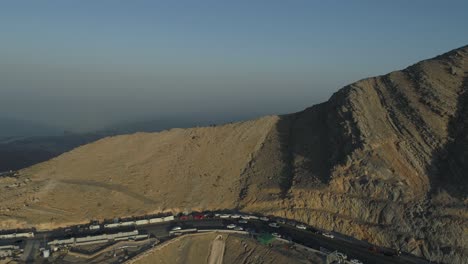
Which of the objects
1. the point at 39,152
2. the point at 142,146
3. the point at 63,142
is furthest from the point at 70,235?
the point at 63,142

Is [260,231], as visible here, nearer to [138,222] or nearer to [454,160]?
[138,222]

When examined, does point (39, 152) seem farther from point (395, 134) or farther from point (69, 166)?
point (395, 134)

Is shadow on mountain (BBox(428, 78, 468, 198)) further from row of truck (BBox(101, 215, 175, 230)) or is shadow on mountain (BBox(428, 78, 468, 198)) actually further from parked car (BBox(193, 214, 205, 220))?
row of truck (BBox(101, 215, 175, 230))

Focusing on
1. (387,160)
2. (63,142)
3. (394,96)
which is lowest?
(63,142)

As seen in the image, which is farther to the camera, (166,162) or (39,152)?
(39,152)

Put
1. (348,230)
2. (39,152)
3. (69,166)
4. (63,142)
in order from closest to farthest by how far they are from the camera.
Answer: (348,230)
(69,166)
(39,152)
(63,142)
